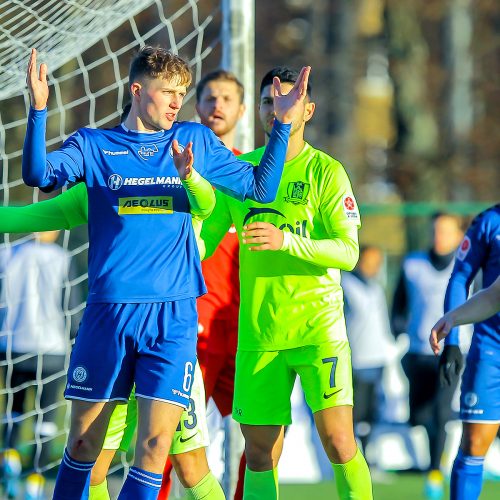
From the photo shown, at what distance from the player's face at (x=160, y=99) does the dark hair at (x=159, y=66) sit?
0.02 m

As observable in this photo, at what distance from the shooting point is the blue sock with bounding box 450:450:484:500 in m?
6.61

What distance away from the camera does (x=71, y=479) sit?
5488 millimetres

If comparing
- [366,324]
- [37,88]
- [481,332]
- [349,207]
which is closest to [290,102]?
[349,207]

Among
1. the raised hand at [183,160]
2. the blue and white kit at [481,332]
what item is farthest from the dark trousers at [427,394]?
the raised hand at [183,160]

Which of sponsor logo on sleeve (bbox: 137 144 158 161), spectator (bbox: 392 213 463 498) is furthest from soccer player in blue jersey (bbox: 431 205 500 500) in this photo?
spectator (bbox: 392 213 463 498)

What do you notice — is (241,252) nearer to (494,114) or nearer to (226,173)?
(226,173)

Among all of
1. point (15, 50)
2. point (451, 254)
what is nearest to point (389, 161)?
point (451, 254)

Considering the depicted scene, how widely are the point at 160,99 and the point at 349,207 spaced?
1.13 m

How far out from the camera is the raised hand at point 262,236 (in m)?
5.62

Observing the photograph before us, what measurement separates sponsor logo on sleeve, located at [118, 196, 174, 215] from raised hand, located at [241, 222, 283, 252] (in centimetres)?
39

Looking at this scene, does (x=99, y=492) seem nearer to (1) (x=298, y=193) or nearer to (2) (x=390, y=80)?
(1) (x=298, y=193)

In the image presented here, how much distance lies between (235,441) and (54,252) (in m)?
3.22

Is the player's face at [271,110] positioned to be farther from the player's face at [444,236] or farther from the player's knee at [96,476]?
the player's face at [444,236]

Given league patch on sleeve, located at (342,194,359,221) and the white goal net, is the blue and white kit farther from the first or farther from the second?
the white goal net
